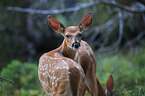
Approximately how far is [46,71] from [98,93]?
78 cm

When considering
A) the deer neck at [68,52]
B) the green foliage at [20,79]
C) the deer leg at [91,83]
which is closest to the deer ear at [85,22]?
the deer neck at [68,52]

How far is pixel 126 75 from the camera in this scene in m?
4.40

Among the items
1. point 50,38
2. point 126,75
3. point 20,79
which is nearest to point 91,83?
point 126,75

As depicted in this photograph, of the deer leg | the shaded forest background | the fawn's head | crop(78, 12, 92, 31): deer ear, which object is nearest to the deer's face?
the fawn's head

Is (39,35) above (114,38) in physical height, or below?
above

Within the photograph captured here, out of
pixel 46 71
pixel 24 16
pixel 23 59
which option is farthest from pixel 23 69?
pixel 46 71

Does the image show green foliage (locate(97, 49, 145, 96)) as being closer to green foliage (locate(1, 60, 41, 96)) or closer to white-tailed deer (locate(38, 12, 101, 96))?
white-tailed deer (locate(38, 12, 101, 96))

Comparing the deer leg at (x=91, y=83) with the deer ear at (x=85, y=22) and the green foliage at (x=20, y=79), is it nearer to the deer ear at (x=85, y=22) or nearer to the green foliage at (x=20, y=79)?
the deer ear at (x=85, y=22)

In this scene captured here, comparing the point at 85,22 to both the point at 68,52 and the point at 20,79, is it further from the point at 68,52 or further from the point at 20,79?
the point at 20,79

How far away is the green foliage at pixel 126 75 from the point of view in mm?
2874

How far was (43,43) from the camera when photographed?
746cm

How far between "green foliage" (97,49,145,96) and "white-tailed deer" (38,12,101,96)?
1.00 meters

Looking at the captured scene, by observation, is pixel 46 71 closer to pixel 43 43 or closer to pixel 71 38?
pixel 71 38

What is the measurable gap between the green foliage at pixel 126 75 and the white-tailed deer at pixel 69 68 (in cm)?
100
